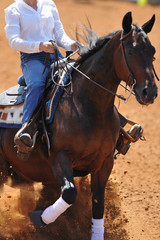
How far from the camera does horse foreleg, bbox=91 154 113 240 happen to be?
5.49m

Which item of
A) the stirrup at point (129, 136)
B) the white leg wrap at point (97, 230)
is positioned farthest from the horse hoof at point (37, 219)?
the stirrup at point (129, 136)

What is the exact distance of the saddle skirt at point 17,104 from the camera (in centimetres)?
521

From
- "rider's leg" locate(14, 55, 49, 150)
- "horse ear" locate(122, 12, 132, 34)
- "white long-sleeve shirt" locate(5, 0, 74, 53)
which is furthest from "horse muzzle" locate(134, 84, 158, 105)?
"white long-sleeve shirt" locate(5, 0, 74, 53)

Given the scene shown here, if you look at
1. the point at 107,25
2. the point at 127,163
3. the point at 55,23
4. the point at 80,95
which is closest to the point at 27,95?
the point at 80,95

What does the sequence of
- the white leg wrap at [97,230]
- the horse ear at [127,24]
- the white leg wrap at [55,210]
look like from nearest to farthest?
the horse ear at [127,24] → the white leg wrap at [55,210] → the white leg wrap at [97,230]

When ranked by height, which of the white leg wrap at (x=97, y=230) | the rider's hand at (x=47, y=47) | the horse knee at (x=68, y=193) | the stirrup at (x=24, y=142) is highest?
the rider's hand at (x=47, y=47)

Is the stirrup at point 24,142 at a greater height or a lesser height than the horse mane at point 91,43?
lesser

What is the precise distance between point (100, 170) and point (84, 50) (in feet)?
5.11

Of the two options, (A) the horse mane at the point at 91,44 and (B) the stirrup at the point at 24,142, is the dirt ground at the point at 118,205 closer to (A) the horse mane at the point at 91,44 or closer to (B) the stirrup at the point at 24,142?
(A) the horse mane at the point at 91,44

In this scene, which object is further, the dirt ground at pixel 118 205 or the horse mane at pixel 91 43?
the dirt ground at pixel 118 205

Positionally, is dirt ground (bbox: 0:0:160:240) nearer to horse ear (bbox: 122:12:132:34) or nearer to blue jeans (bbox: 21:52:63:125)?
horse ear (bbox: 122:12:132:34)

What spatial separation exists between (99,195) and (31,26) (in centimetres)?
242

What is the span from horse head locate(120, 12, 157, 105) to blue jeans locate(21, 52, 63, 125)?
1257 mm

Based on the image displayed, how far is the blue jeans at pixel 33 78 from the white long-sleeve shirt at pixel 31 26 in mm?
212
